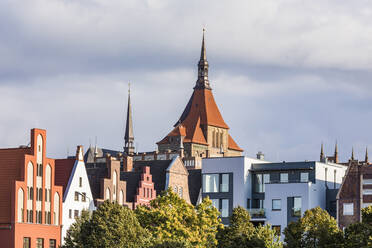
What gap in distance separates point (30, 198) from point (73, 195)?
1342 centimetres

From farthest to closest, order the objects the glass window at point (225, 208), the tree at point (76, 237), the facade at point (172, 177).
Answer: the facade at point (172, 177) < the glass window at point (225, 208) < the tree at point (76, 237)

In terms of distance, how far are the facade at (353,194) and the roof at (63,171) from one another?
1553 inches

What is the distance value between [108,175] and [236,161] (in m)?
22.6

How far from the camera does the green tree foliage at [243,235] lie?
4564 inches

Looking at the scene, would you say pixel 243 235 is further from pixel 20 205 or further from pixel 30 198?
pixel 30 198

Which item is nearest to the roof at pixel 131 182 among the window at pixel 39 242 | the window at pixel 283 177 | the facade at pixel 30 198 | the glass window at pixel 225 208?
the glass window at pixel 225 208

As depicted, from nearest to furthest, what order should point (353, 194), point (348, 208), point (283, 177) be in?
point (353, 194)
point (348, 208)
point (283, 177)

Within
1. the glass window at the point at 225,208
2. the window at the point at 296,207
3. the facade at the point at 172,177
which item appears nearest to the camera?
the window at the point at 296,207

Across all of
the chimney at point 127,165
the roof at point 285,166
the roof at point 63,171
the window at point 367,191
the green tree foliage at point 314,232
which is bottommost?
the green tree foliage at point 314,232

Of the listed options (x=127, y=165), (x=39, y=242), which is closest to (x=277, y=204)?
(x=127, y=165)

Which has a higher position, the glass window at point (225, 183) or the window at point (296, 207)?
the glass window at point (225, 183)

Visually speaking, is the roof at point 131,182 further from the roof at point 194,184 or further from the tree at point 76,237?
the tree at point 76,237

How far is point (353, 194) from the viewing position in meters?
160

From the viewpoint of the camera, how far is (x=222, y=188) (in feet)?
559
